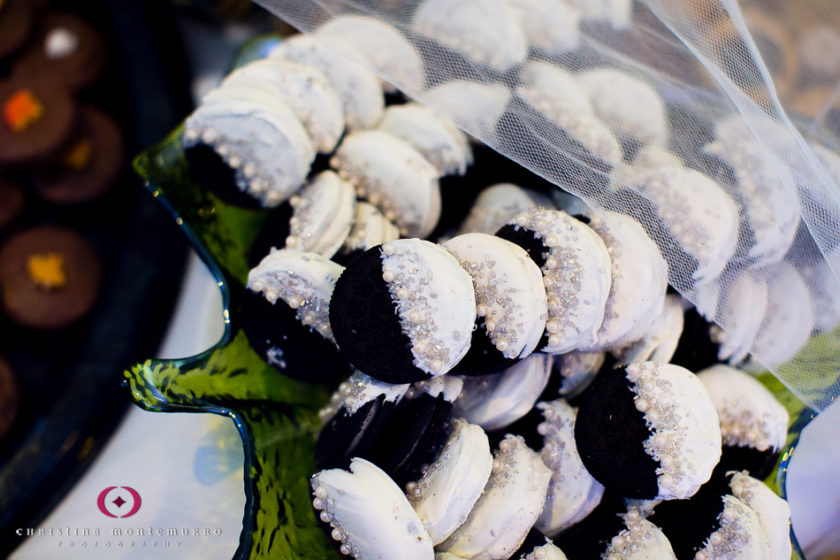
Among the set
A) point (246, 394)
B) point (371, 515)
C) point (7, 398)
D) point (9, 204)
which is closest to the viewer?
point (371, 515)

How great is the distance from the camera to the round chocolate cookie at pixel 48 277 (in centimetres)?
105

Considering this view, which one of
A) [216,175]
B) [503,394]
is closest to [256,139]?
[216,175]

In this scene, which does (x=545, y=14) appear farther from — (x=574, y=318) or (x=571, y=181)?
(x=574, y=318)

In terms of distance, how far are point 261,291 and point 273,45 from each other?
16.8 inches

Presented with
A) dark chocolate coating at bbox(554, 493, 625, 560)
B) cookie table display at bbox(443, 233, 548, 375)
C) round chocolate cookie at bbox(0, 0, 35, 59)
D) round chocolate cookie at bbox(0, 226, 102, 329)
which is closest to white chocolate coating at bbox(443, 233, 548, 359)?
cookie table display at bbox(443, 233, 548, 375)

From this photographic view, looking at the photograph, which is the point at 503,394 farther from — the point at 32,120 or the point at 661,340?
the point at 32,120

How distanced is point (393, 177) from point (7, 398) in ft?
2.38

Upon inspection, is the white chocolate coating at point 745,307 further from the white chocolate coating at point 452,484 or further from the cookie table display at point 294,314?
the cookie table display at point 294,314

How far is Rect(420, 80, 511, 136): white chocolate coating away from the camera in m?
0.73

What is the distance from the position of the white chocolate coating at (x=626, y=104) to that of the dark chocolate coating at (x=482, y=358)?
288mm

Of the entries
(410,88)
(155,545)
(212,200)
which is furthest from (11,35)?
(155,545)

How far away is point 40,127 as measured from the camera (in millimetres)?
1071

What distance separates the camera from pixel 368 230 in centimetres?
72

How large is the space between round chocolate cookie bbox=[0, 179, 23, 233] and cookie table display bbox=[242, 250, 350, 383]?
2.26 feet
